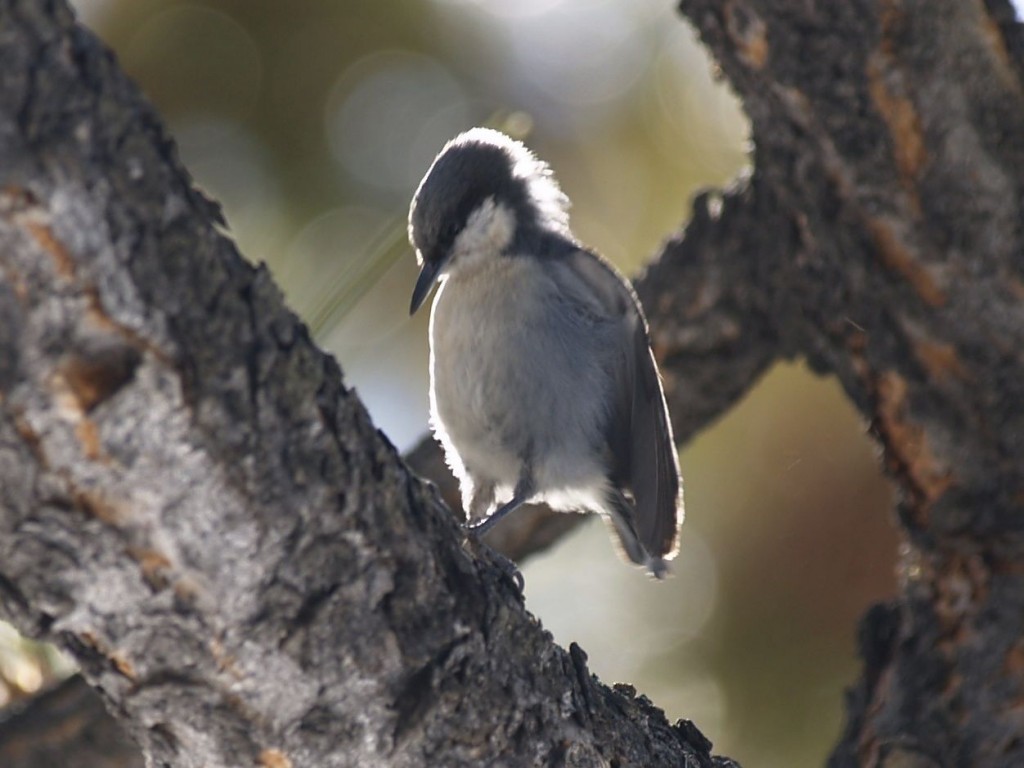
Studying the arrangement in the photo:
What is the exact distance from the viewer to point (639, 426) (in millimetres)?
2883

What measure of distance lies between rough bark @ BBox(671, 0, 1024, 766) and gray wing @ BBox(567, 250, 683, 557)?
1.38 ft

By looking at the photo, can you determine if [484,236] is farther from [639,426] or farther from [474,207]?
[639,426]

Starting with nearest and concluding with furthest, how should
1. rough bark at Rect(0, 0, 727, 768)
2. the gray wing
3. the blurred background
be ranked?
rough bark at Rect(0, 0, 727, 768) → the gray wing → the blurred background

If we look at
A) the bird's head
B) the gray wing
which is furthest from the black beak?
the gray wing

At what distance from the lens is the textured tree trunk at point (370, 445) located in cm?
122

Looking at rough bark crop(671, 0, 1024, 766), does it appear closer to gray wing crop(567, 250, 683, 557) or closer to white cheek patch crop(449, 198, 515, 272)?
gray wing crop(567, 250, 683, 557)

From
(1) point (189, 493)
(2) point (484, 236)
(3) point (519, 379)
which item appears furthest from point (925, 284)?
(1) point (189, 493)

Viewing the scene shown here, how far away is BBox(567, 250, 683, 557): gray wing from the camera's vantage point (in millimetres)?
2721

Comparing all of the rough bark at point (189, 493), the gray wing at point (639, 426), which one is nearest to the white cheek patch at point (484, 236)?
the gray wing at point (639, 426)

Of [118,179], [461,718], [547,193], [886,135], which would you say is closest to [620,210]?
[547,193]

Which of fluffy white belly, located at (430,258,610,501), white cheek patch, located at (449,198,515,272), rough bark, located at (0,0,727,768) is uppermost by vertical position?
white cheek patch, located at (449,198,515,272)

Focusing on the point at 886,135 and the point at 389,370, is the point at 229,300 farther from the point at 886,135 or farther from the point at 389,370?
the point at 389,370

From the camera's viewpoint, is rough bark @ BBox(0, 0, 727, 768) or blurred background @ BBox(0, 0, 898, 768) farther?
blurred background @ BBox(0, 0, 898, 768)

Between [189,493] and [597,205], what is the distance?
2.37 m
